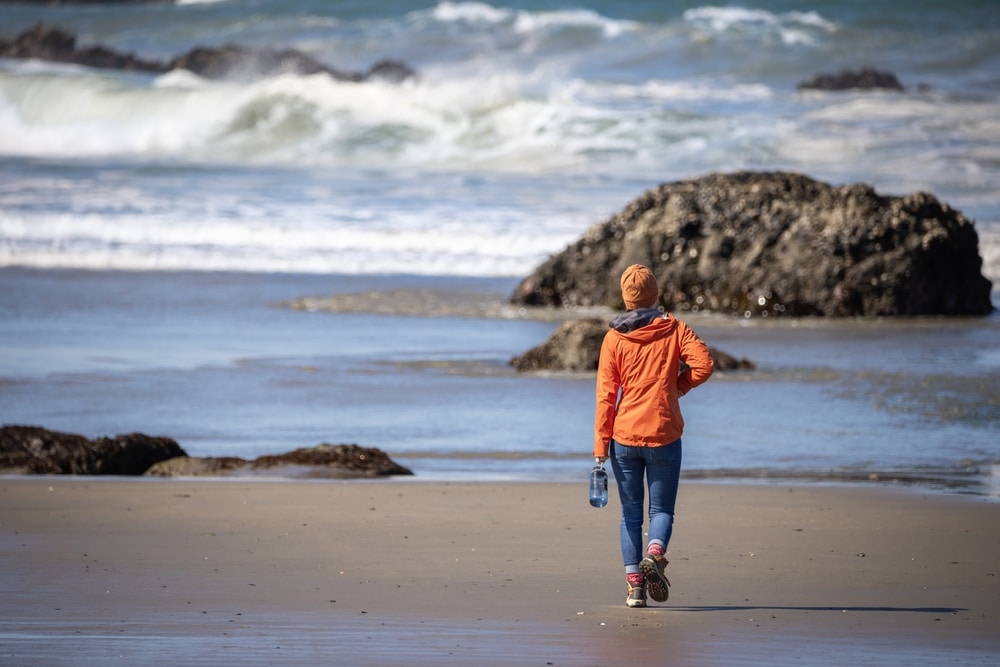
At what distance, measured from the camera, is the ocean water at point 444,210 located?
936cm

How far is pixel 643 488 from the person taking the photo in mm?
5312

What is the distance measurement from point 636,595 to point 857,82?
36119 mm

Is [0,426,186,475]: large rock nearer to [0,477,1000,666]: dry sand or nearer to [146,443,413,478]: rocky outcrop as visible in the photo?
[146,443,413,478]: rocky outcrop

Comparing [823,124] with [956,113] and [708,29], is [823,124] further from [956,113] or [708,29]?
[708,29]

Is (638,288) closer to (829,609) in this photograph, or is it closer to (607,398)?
(607,398)

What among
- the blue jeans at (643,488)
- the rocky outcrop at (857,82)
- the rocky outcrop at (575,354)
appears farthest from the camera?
the rocky outcrop at (857,82)

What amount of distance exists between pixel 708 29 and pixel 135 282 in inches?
1245

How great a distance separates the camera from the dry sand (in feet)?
14.8

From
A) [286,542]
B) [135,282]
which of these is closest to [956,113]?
[135,282]

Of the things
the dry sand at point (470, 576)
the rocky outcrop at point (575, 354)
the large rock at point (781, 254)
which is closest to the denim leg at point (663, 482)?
the dry sand at point (470, 576)

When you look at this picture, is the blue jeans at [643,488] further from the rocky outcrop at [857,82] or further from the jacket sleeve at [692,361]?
the rocky outcrop at [857,82]

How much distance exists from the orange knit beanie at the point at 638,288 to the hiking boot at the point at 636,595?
3.02ft

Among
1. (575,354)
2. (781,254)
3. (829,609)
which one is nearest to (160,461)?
(575,354)

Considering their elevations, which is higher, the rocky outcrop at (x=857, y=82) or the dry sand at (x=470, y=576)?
the rocky outcrop at (x=857, y=82)
